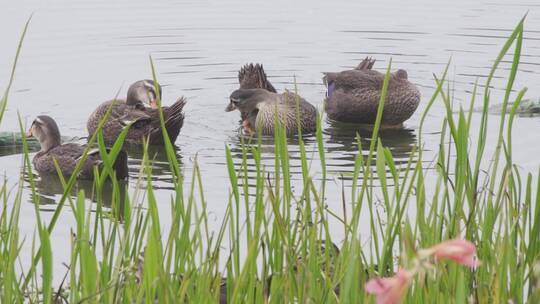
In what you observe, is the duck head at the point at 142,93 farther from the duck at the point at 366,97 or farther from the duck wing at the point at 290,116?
the duck at the point at 366,97

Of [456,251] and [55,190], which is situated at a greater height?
[456,251]

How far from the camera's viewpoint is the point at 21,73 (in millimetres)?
11867

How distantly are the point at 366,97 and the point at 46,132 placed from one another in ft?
11.5

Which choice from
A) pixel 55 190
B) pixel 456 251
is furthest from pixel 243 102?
pixel 456 251

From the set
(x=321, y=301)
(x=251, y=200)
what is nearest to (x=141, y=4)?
A: (x=251, y=200)

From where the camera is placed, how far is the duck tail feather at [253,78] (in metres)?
11.6

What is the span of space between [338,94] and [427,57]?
253 cm

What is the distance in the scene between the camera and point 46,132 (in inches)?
363

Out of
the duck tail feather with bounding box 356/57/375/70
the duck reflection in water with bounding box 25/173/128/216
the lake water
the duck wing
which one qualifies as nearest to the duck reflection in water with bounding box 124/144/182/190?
the lake water

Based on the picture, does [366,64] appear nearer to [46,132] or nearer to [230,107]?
[230,107]

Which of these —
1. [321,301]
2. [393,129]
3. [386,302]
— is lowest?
[393,129]

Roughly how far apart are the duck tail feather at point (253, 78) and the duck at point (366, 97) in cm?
66

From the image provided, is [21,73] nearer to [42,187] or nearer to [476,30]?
[42,187]

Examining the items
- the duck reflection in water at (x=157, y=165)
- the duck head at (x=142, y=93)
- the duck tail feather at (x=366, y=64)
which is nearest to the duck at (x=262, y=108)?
the duck head at (x=142, y=93)
